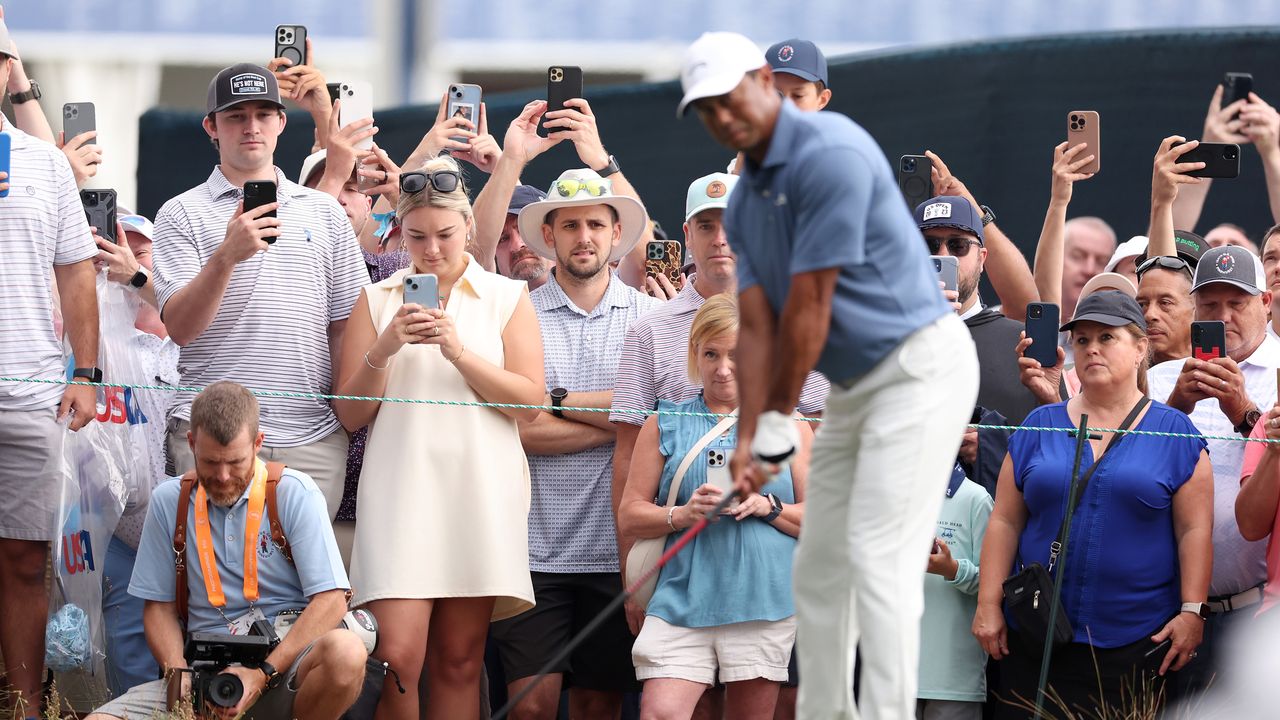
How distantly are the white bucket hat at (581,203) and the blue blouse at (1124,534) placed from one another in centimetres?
184

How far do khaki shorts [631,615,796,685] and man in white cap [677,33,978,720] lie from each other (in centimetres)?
133

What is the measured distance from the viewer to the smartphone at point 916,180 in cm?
671

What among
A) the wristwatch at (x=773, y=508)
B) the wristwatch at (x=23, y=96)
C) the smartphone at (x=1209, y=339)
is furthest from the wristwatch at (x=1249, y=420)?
the wristwatch at (x=23, y=96)

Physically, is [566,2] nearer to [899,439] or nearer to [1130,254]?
[1130,254]

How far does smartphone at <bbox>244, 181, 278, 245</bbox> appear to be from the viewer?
216 inches

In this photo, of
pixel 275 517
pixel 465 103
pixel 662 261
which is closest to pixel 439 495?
pixel 275 517

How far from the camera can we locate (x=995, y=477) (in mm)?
5801

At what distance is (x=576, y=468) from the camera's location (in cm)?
590

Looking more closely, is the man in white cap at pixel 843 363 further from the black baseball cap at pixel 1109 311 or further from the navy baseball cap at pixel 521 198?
the navy baseball cap at pixel 521 198

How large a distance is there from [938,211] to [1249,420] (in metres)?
1.37

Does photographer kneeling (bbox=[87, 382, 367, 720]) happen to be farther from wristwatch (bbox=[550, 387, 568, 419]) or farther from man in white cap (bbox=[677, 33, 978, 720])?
man in white cap (bbox=[677, 33, 978, 720])

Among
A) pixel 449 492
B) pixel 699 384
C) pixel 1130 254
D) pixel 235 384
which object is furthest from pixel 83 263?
pixel 1130 254

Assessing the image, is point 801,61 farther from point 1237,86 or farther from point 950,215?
point 1237,86

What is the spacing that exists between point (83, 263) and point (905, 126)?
4.61 m
